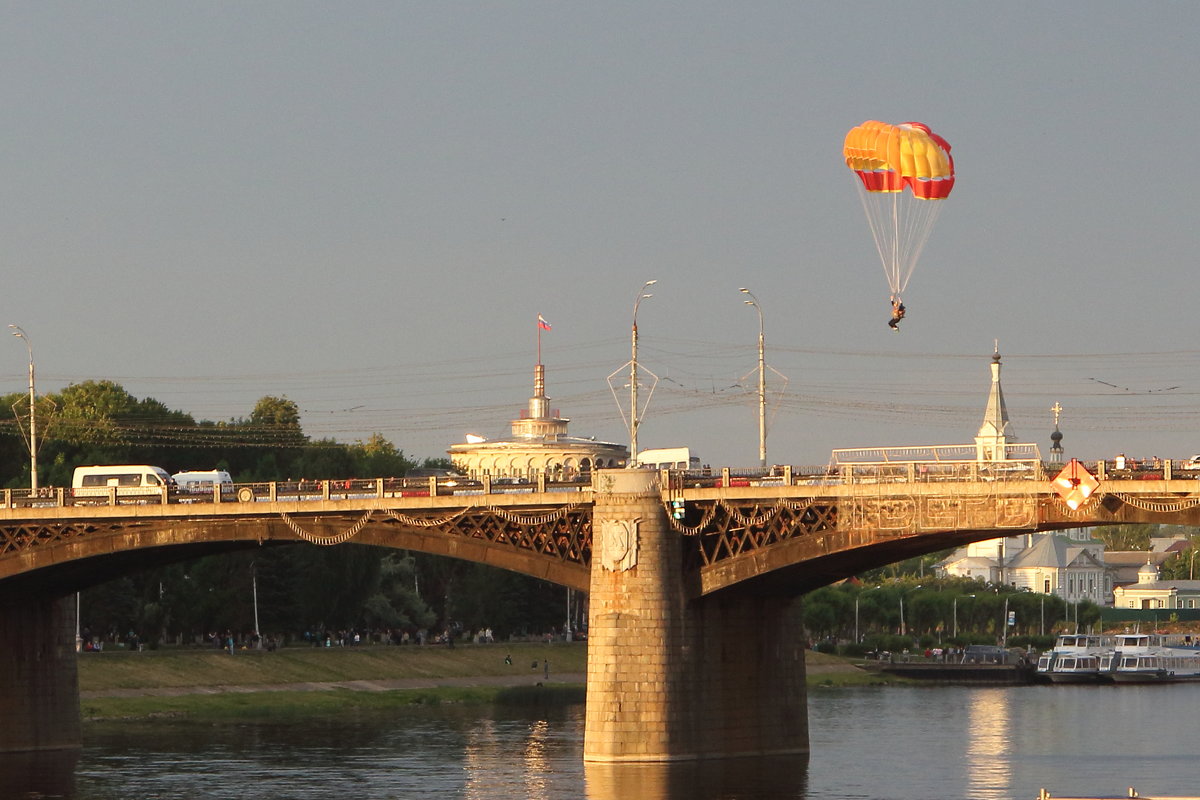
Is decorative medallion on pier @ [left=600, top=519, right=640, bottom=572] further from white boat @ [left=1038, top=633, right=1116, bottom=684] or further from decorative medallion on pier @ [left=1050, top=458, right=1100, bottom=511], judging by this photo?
white boat @ [left=1038, top=633, right=1116, bottom=684]

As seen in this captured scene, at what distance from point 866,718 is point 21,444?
247ft

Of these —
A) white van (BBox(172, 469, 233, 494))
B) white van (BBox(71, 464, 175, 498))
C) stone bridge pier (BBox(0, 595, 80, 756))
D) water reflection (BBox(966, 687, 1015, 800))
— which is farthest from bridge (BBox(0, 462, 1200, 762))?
white van (BBox(71, 464, 175, 498))

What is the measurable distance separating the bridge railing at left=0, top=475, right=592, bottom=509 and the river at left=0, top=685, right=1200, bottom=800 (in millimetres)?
11271

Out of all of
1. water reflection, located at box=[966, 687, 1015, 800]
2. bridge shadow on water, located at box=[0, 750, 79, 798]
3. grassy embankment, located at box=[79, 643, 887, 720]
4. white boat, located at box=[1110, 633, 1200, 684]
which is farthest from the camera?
white boat, located at box=[1110, 633, 1200, 684]

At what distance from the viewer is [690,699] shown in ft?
273

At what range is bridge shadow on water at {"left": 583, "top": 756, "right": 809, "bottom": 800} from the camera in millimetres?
76125

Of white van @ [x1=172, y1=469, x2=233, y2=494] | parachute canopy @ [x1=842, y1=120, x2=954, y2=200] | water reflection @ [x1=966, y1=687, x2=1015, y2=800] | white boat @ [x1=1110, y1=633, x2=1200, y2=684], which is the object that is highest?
parachute canopy @ [x1=842, y1=120, x2=954, y2=200]

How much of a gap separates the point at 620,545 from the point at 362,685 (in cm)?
5774

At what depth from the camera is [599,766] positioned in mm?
81375

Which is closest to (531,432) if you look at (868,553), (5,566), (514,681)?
(514,681)

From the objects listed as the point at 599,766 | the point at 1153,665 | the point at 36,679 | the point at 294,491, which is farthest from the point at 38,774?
the point at 1153,665

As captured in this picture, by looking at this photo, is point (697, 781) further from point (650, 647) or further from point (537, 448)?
point (537, 448)

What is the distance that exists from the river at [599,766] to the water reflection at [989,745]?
115 mm

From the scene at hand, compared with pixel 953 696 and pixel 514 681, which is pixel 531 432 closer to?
pixel 514 681
